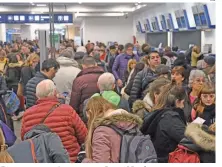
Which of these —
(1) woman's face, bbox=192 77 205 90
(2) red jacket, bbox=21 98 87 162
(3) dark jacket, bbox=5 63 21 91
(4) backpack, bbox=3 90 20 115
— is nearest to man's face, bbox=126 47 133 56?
(3) dark jacket, bbox=5 63 21 91

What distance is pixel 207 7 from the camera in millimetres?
11984

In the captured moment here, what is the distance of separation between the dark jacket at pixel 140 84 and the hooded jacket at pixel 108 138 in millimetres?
2681

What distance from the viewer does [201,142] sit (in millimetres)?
3104

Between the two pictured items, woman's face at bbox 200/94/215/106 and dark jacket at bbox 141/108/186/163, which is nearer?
dark jacket at bbox 141/108/186/163

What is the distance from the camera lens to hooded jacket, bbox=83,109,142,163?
305cm

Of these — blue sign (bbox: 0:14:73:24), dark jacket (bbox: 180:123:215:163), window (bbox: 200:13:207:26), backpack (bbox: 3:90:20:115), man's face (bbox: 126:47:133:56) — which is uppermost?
blue sign (bbox: 0:14:73:24)

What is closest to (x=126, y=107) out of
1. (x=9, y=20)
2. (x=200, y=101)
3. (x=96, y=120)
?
(x=200, y=101)

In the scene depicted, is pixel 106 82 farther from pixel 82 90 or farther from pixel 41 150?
pixel 41 150

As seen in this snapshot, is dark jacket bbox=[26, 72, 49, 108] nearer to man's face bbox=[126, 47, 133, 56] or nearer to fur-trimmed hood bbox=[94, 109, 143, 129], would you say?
fur-trimmed hood bbox=[94, 109, 143, 129]

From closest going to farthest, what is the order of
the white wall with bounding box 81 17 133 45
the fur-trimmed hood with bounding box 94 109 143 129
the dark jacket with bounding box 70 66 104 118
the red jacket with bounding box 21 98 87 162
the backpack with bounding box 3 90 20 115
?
the fur-trimmed hood with bounding box 94 109 143 129 → the red jacket with bounding box 21 98 87 162 → the dark jacket with bounding box 70 66 104 118 → the backpack with bounding box 3 90 20 115 → the white wall with bounding box 81 17 133 45

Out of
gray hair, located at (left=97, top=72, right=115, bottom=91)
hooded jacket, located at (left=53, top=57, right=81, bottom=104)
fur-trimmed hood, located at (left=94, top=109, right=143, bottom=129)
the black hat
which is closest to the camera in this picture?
fur-trimmed hood, located at (left=94, top=109, right=143, bottom=129)

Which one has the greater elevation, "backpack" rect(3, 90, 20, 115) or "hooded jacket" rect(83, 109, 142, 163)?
"hooded jacket" rect(83, 109, 142, 163)

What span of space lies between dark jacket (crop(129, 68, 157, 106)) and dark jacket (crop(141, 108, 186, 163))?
2.17 m

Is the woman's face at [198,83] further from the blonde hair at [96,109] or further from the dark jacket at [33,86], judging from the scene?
the dark jacket at [33,86]
